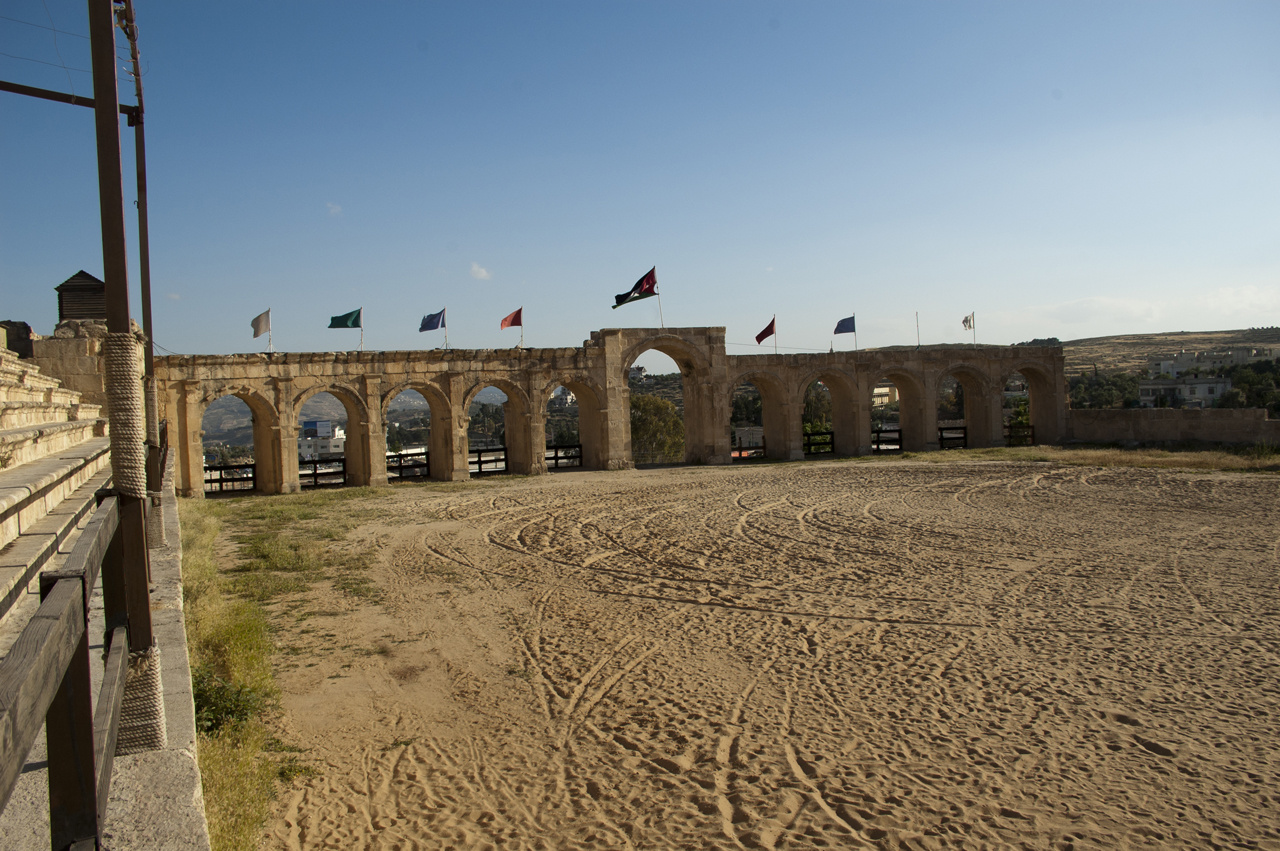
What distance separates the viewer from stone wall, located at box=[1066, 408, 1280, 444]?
Answer: 2480 centimetres

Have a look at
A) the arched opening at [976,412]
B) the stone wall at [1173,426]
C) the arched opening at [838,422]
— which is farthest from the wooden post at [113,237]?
the stone wall at [1173,426]

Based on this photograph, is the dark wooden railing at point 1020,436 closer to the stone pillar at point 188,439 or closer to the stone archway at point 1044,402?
the stone archway at point 1044,402

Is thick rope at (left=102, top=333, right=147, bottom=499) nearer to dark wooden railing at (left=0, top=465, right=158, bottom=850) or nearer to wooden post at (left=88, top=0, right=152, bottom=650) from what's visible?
wooden post at (left=88, top=0, right=152, bottom=650)

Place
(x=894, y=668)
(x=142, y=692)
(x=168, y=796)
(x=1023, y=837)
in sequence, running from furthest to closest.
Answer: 1. (x=894, y=668)
2. (x=1023, y=837)
3. (x=142, y=692)
4. (x=168, y=796)

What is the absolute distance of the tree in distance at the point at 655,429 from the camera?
46781 mm

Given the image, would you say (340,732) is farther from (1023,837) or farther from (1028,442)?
(1028,442)

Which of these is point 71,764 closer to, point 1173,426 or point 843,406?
point 843,406

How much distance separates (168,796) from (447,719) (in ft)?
9.43

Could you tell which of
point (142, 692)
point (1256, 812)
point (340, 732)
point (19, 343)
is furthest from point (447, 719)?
point (19, 343)

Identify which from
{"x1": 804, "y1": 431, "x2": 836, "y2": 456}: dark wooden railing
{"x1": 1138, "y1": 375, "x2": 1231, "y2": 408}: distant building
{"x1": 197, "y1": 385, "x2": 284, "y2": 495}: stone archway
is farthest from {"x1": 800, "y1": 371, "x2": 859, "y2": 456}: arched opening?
{"x1": 1138, "y1": 375, "x2": 1231, "y2": 408}: distant building

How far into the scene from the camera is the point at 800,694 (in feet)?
21.2

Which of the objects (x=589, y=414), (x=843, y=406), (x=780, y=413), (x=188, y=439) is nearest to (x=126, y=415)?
(x=188, y=439)

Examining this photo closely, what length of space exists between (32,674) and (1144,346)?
4861 inches

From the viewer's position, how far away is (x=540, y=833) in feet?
15.1
